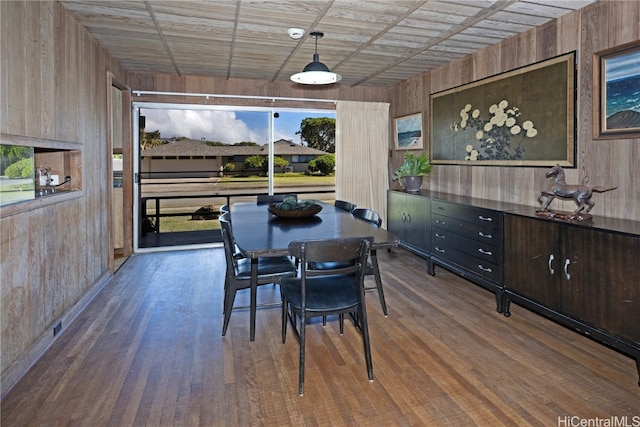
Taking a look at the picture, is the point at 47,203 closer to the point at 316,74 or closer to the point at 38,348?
the point at 38,348

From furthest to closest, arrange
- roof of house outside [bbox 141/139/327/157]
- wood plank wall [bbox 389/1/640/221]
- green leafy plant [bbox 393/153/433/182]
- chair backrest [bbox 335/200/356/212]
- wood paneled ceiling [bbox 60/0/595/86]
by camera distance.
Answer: roof of house outside [bbox 141/139/327/157]
green leafy plant [bbox 393/153/433/182]
chair backrest [bbox 335/200/356/212]
wood paneled ceiling [bbox 60/0/595/86]
wood plank wall [bbox 389/1/640/221]

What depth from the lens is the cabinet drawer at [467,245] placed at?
Result: 10.8 ft

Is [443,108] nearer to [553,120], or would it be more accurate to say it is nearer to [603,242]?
[553,120]

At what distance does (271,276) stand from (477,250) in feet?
6.36

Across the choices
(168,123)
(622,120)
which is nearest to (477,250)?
(622,120)

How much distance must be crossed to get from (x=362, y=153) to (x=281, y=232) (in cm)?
371

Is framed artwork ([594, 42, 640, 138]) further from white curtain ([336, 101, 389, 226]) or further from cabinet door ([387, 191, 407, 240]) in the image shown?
white curtain ([336, 101, 389, 226])

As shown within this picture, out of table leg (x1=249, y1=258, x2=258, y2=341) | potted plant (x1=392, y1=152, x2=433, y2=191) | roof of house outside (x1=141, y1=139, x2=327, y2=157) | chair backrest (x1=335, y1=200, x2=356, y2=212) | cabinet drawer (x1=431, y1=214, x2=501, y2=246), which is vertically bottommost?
table leg (x1=249, y1=258, x2=258, y2=341)

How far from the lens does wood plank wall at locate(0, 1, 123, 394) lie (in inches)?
84.3

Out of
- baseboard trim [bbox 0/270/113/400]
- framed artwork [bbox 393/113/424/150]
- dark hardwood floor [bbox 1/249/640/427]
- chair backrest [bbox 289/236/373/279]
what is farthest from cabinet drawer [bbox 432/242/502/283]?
baseboard trim [bbox 0/270/113/400]

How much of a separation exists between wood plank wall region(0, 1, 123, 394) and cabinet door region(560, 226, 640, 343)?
347 centimetres

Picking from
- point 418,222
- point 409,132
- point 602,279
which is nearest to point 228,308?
point 602,279

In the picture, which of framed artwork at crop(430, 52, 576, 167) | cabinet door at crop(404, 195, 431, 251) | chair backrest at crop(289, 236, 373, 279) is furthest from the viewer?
cabinet door at crop(404, 195, 431, 251)

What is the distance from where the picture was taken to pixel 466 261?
3650 mm
